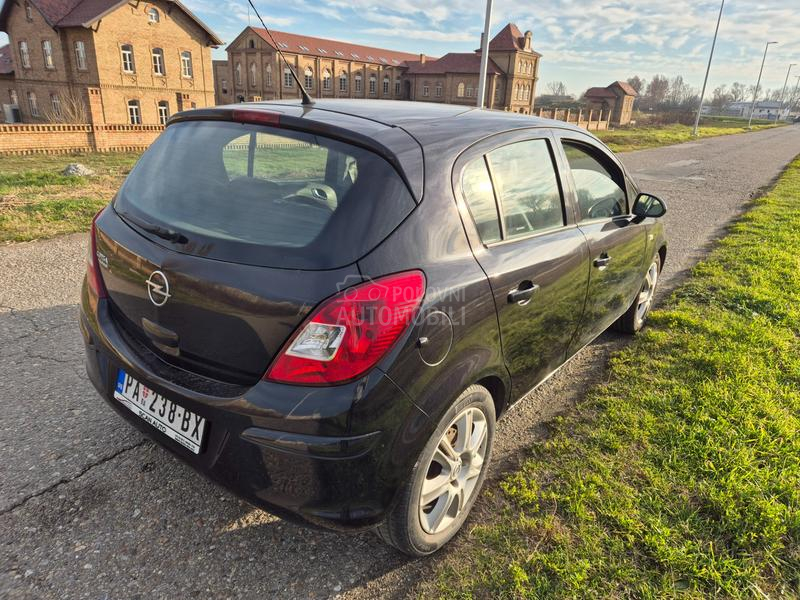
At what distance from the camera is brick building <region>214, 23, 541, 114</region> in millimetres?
56094

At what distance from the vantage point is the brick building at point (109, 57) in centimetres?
3422

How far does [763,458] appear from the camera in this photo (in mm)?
2812

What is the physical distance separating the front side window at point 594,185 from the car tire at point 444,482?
1438mm

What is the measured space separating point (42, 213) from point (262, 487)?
24.1ft

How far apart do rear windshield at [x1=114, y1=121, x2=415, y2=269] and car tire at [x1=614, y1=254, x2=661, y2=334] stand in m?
3.03

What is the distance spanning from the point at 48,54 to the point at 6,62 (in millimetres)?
9643

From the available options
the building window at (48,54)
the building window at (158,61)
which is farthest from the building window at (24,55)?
the building window at (158,61)

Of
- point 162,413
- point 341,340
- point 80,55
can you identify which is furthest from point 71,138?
point 341,340

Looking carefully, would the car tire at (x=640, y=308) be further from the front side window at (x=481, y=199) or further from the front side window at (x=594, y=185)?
the front side window at (x=481, y=199)

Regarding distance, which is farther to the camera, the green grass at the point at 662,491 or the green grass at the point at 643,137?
the green grass at the point at 643,137

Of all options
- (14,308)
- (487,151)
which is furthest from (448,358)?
(14,308)

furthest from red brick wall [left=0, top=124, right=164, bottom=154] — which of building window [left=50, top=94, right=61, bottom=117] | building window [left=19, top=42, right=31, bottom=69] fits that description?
building window [left=19, top=42, right=31, bottom=69]

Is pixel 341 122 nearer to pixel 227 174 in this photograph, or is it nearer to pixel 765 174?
pixel 227 174

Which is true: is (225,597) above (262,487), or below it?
below
